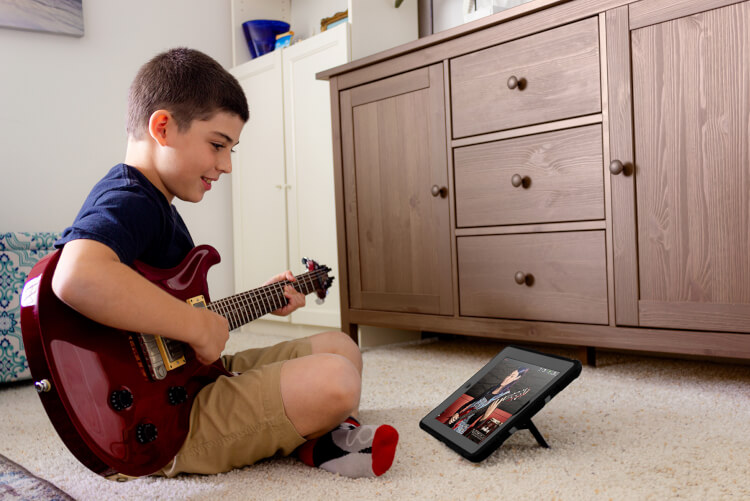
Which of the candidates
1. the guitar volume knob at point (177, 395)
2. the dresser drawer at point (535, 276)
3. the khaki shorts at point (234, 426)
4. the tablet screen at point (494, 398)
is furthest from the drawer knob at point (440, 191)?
the guitar volume knob at point (177, 395)

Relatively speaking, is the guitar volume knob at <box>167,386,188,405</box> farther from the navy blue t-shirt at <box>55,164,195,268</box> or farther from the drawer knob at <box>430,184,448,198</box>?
the drawer knob at <box>430,184,448,198</box>

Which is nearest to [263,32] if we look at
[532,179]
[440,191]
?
[440,191]

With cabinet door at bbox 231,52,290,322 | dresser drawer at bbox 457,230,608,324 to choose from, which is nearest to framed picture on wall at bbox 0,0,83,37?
cabinet door at bbox 231,52,290,322

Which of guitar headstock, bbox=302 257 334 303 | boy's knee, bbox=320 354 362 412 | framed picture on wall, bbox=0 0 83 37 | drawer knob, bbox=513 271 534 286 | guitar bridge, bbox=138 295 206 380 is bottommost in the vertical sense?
boy's knee, bbox=320 354 362 412

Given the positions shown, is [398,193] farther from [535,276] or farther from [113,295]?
[113,295]

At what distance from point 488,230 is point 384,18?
1106 millimetres

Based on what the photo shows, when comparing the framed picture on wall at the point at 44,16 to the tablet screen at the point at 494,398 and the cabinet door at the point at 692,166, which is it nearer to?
the cabinet door at the point at 692,166

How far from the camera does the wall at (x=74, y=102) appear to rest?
2.58 m

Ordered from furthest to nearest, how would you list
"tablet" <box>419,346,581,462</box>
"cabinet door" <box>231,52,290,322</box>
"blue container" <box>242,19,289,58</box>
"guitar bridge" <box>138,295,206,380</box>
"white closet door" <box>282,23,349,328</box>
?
"blue container" <box>242,19,289,58</box>
"cabinet door" <box>231,52,290,322</box>
"white closet door" <box>282,23,349,328</box>
"tablet" <box>419,346,581,462</box>
"guitar bridge" <box>138,295,206,380</box>

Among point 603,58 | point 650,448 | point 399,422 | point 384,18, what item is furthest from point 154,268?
point 384,18

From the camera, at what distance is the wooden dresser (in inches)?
51.8

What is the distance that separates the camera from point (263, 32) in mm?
2955

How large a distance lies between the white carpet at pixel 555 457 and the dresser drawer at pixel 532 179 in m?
0.44

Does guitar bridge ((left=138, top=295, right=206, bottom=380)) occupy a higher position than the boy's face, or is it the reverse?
the boy's face
